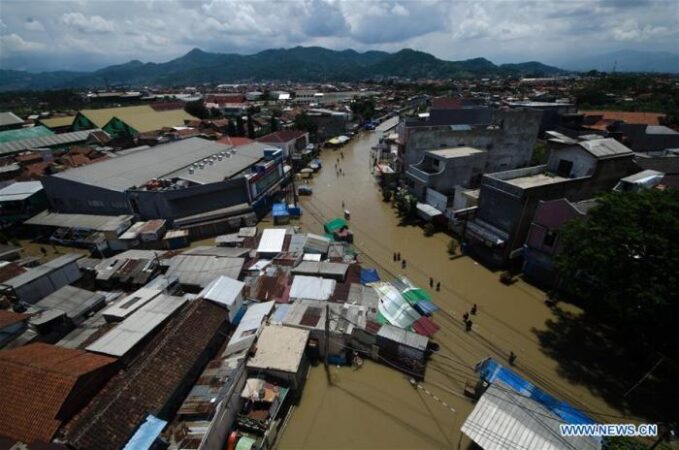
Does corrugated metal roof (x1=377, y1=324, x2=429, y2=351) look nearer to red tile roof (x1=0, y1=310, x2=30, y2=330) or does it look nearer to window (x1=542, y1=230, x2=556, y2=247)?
window (x1=542, y1=230, x2=556, y2=247)

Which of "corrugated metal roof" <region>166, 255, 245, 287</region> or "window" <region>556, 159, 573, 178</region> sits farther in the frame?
"window" <region>556, 159, 573, 178</region>

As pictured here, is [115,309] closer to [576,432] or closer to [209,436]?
[209,436]

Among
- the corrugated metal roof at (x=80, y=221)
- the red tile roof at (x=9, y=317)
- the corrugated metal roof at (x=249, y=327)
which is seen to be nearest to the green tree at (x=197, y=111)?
the corrugated metal roof at (x=80, y=221)

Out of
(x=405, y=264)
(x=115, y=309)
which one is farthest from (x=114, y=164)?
(x=405, y=264)

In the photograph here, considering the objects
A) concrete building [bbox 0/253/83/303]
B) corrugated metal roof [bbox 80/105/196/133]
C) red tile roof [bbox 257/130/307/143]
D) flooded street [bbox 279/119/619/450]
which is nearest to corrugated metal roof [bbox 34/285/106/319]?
concrete building [bbox 0/253/83/303]

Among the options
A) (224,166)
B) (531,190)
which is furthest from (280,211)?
(531,190)
